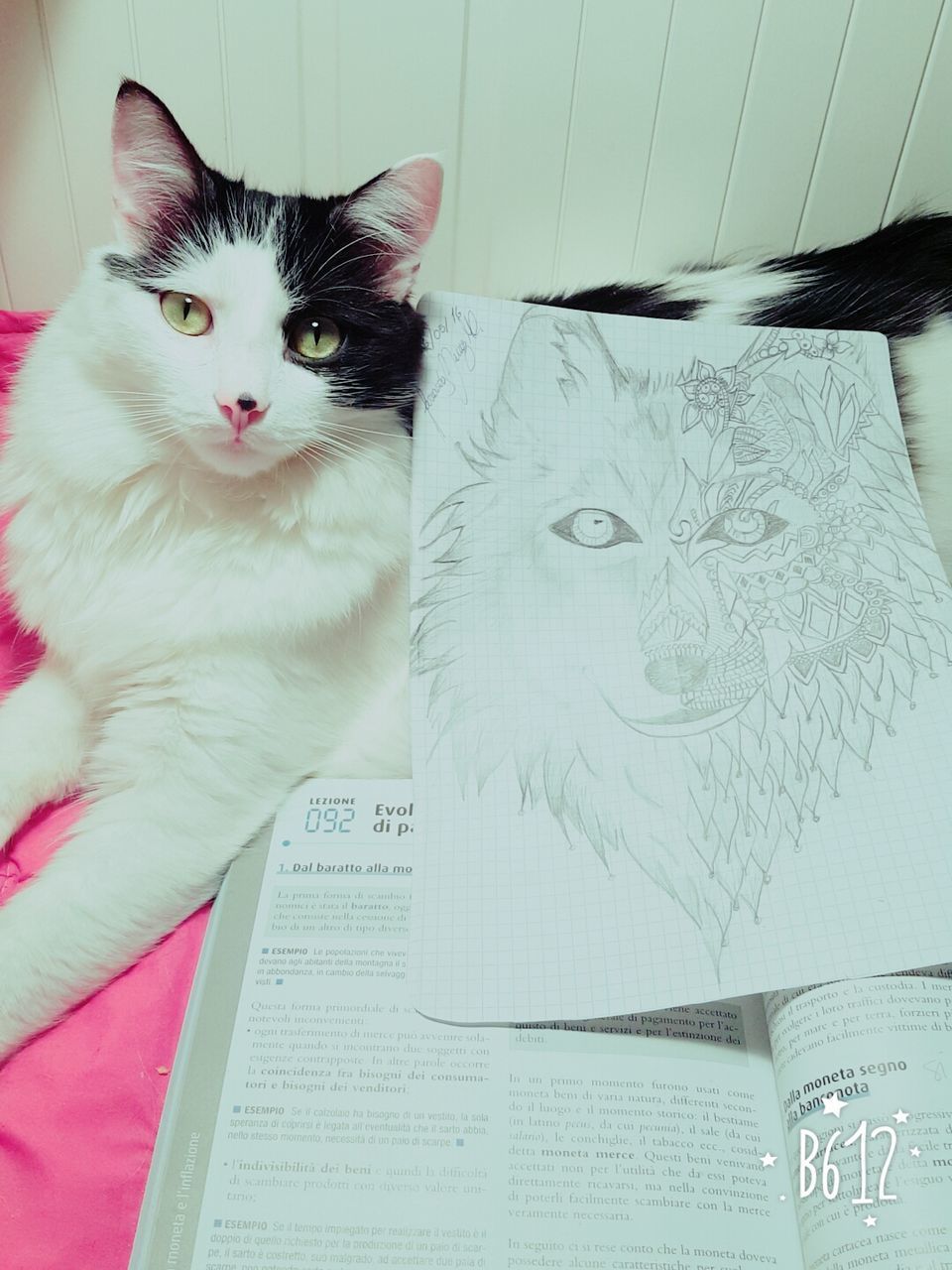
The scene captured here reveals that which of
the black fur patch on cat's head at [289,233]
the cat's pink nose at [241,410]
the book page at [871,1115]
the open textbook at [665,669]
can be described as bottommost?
the book page at [871,1115]

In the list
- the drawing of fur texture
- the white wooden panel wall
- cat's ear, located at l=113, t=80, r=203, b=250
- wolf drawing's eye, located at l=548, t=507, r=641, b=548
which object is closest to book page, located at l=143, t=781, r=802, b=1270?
the drawing of fur texture

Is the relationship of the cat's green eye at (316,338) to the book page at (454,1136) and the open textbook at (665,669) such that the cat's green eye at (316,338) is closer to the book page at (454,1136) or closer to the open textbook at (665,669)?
the open textbook at (665,669)

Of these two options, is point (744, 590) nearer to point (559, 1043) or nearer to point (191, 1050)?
point (559, 1043)

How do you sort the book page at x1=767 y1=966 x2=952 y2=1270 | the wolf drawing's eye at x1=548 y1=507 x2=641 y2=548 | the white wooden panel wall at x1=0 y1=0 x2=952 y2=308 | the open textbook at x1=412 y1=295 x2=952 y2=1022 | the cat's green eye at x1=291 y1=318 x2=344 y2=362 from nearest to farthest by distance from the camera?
the book page at x1=767 y1=966 x2=952 y2=1270 < the open textbook at x1=412 y1=295 x2=952 y2=1022 < the cat's green eye at x1=291 y1=318 x2=344 y2=362 < the wolf drawing's eye at x1=548 y1=507 x2=641 y2=548 < the white wooden panel wall at x1=0 y1=0 x2=952 y2=308

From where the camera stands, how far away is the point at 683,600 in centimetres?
97

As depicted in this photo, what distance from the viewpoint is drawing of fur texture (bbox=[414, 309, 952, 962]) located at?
33.4 inches

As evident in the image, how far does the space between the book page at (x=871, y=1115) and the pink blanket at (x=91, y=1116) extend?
513 mm

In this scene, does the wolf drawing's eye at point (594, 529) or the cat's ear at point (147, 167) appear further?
the wolf drawing's eye at point (594, 529)

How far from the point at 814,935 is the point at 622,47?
1.12m

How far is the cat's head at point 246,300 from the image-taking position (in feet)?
2.68

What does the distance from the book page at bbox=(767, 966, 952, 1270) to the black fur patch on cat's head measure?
2.29 feet
